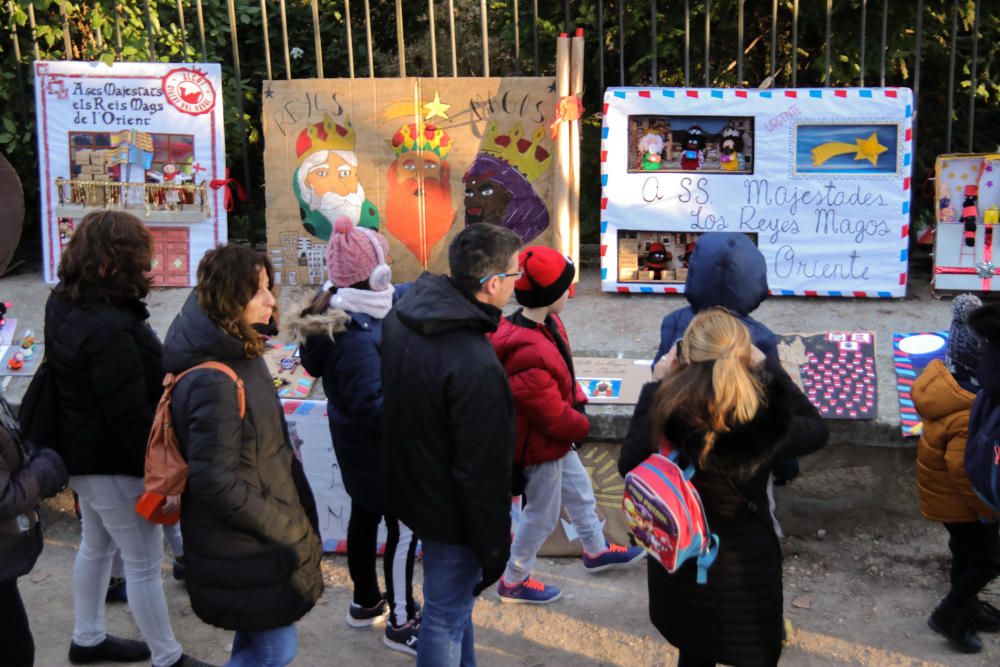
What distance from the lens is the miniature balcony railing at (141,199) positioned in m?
7.07

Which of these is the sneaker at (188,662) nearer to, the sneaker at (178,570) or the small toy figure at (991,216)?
the sneaker at (178,570)

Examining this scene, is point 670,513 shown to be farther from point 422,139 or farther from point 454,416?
point 422,139

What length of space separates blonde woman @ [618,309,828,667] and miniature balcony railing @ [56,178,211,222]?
443cm

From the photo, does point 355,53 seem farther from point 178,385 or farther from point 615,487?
point 178,385

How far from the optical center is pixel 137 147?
7035mm

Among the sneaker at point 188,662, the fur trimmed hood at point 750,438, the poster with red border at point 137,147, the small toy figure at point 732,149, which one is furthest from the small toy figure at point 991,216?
the sneaker at point 188,662

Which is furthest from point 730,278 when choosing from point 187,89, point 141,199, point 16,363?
point 141,199

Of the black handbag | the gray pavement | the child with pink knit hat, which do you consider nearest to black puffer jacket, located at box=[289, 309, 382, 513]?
the child with pink knit hat

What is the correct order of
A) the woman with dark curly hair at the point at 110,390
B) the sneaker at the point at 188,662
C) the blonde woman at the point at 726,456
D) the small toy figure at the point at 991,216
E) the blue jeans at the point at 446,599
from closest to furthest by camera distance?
the blonde woman at the point at 726,456, the blue jeans at the point at 446,599, the woman with dark curly hair at the point at 110,390, the sneaker at the point at 188,662, the small toy figure at the point at 991,216

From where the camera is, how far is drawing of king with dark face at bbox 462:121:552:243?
6.91 metres

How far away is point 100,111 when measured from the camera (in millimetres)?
7035

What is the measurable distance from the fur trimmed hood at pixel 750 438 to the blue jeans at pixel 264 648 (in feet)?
4.55

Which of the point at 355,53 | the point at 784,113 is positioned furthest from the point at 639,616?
the point at 355,53

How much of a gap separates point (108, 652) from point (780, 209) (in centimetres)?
446
